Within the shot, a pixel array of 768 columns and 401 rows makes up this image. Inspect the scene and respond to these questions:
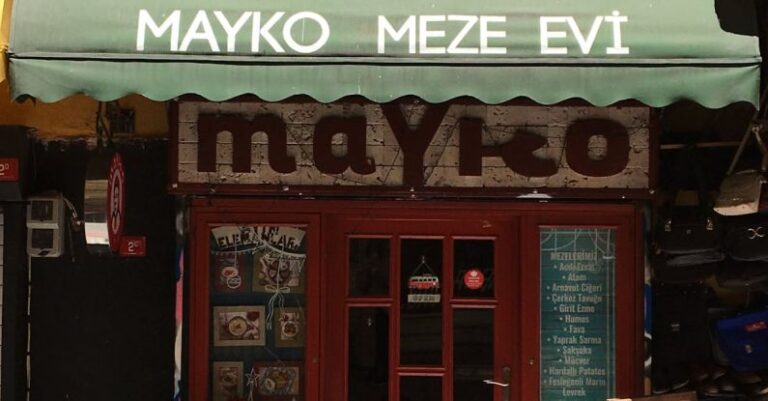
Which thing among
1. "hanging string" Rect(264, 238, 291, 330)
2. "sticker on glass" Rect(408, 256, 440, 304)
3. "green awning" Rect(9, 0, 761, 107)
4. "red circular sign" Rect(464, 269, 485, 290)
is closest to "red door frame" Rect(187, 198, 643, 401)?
"hanging string" Rect(264, 238, 291, 330)

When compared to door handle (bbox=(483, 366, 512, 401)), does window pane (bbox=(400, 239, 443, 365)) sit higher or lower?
higher

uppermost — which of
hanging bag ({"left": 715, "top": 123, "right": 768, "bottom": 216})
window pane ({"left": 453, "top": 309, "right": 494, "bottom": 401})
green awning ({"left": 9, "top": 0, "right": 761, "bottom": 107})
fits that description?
green awning ({"left": 9, "top": 0, "right": 761, "bottom": 107})

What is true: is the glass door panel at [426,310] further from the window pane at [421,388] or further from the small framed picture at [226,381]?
the small framed picture at [226,381]

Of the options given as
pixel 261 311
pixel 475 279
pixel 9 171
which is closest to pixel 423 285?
pixel 475 279

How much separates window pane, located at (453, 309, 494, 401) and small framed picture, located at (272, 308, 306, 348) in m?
1.10

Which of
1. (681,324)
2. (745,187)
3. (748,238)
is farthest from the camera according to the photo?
(681,324)

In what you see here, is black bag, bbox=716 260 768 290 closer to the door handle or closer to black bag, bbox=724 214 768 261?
black bag, bbox=724 214 768 261

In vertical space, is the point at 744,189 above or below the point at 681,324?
above

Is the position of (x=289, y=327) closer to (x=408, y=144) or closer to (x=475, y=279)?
(x=475, y=279)

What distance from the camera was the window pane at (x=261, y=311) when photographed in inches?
252

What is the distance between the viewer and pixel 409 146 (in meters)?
6.05

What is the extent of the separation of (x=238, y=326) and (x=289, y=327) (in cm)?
36

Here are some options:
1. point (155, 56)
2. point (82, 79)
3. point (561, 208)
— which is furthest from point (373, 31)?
point (561, 208)

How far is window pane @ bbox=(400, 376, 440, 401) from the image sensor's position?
21.2 feet
